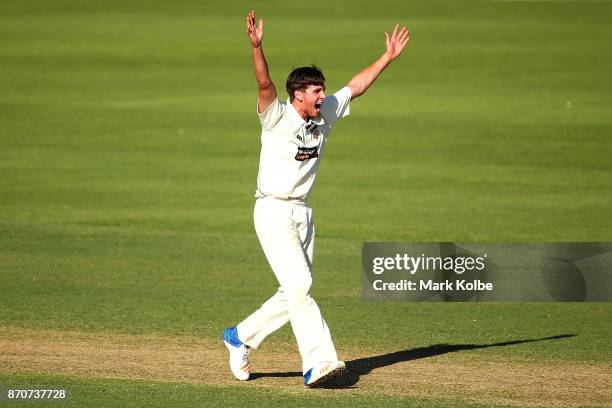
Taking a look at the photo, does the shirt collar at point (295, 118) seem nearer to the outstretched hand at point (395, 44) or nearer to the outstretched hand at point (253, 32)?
the outstretched hand at point (253, 32)

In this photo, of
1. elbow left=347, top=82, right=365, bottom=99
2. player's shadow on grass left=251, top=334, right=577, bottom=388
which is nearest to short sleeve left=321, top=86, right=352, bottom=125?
elbow left=347, top=82, right=365, bottom=99

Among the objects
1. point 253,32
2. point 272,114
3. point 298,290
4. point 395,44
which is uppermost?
point 395,44

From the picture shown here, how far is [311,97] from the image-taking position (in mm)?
8695

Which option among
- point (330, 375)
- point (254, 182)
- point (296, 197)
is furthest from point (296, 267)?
point (254, 182)

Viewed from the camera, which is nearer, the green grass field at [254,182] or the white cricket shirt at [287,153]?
the white cricket shirt at [287,153]

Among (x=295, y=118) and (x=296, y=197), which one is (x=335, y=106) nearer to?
(x=295, y=118)

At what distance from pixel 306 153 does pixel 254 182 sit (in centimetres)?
1181

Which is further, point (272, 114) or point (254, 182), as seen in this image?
point (254, 182)

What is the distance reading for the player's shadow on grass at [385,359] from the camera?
907 cm

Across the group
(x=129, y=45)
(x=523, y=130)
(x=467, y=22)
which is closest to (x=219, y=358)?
(x=523, y=130)

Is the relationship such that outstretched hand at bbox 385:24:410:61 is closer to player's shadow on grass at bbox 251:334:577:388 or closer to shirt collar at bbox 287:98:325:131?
shirt collar at bbox 287:98:325:131

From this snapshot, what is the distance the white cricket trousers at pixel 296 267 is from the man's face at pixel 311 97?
0.71 meters

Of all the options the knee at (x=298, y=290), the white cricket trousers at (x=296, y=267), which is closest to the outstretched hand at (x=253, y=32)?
the white cricket trousers at (x=296, y=267)

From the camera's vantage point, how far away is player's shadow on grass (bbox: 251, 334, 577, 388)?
9.07m
